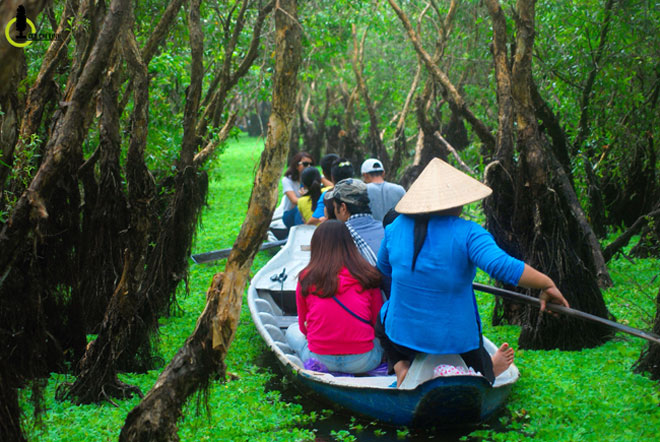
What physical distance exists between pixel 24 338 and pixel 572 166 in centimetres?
633

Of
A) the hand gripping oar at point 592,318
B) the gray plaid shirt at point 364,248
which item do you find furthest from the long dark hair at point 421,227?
the gray plaid shirt at point 364,248

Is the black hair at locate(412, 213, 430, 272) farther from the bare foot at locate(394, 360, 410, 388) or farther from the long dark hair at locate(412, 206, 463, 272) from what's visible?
the bare foot at locate(394, 360, 410, 388)

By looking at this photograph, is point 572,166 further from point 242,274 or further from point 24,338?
point 24,338

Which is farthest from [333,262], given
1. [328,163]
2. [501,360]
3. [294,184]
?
[294,184]

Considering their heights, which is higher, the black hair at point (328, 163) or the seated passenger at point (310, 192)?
the black hair at point (328, 163)

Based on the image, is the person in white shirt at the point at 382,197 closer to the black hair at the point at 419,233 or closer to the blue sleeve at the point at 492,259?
the black hair at the point at 419,233

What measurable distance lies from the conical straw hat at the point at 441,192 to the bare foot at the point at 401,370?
1012 millimetres

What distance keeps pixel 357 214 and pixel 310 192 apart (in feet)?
9.87

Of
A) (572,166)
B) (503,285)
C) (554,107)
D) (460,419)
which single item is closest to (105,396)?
(460,419)

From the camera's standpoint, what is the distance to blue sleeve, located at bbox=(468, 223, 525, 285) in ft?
12.7

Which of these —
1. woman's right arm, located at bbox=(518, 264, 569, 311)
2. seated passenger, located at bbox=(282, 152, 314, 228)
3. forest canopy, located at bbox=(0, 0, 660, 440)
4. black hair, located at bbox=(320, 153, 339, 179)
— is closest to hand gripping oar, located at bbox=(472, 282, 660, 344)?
woman's right arm, located at bbox=(518, 264, 569, 311)

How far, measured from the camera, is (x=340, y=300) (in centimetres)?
510

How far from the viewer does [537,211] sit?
20.0 feet

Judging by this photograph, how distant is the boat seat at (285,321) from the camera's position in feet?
21.9
